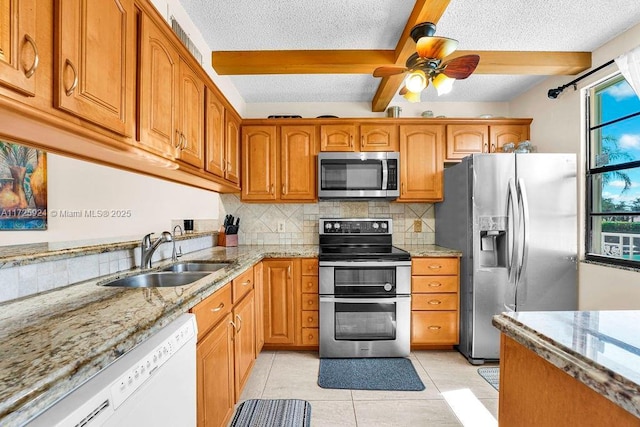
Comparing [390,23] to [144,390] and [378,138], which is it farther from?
[144,390]

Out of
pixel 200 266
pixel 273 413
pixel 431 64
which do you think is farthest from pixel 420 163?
pixel 273 413

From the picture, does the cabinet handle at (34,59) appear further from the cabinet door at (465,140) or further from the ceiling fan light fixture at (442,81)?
the cabinet door at (465,140)

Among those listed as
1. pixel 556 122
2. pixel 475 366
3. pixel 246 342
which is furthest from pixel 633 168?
pixel 246 342

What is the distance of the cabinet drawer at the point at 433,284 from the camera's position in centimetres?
263

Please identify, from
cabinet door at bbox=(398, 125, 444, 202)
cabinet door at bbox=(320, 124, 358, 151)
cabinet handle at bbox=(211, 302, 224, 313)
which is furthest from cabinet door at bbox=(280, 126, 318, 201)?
cabinet handle at bbox=(211, 302, 224, 313)

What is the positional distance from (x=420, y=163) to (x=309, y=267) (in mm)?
1548

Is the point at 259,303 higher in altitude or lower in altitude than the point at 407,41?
lower

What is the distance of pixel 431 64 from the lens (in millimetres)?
1836

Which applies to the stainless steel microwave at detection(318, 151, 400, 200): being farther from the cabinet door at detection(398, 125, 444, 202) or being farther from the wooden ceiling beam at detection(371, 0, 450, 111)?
the wooden ceiling beam at detection(371, 0, 450, 111)

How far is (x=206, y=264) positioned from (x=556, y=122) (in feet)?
10.7

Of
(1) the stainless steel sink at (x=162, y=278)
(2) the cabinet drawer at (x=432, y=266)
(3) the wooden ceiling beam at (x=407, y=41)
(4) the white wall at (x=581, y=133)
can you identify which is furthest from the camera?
(2) the cabinet drawer at (x=432, y=266)

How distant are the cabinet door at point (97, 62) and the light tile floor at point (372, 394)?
1905mm

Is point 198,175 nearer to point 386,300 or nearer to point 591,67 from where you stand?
point 386,300

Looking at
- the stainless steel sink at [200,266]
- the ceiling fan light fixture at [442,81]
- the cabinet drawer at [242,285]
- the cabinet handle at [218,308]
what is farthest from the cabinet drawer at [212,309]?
the ceiling fan light fixture at [442,81]
